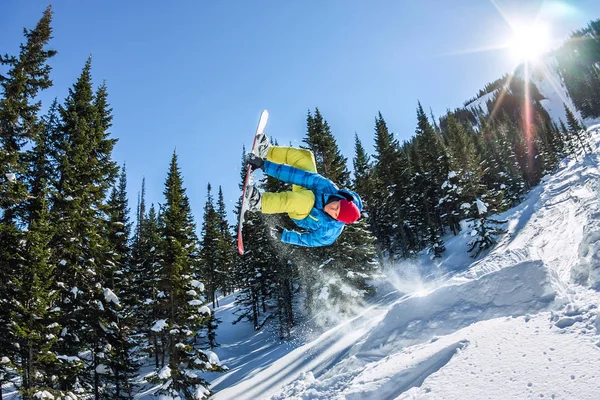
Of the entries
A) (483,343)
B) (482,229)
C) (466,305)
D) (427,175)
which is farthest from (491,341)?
(427,175)

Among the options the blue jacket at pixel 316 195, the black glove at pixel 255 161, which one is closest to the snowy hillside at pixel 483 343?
the blue jacket at pixel 316 195

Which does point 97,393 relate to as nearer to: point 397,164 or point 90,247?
point 90,247

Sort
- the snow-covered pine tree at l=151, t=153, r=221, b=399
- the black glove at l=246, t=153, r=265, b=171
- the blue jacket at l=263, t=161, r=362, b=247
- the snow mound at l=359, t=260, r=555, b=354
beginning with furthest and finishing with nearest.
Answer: the snow-covered pine tree at l=151, t=153, r=221, b=399 → the snow mound at l=359, t=260, r=555, b=354 → the black glove at l=246, t=153, r=265, b=171 → the blue jacket at l=263, t=161, r=362, b=247

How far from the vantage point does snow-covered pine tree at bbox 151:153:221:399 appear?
47.3 ft

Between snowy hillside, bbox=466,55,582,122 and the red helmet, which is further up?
snowy hillside, bbox=466,55,582,122

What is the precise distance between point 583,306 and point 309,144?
19566mm

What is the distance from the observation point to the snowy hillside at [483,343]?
14.4ft

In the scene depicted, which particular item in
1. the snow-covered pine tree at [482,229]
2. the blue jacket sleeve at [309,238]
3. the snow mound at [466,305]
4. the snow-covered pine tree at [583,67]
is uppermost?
the snow-covered pine tree at [583,67]

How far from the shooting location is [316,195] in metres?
6.46

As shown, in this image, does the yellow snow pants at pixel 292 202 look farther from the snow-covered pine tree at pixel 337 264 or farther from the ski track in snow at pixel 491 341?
the snow-covered pine tree at pixel 337 264

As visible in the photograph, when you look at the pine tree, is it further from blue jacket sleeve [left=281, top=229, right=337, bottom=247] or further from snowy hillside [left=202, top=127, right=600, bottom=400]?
blue jacket sleeve [left=281, top=229, right=337, bottom=247]

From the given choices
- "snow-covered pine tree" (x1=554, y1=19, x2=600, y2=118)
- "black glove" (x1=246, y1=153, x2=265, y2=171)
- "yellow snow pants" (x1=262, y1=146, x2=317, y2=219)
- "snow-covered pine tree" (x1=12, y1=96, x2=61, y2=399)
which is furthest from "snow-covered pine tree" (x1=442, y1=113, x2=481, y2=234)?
"snow-covered pine tree" (x1=554, y1=19, x2=600, y2=118)

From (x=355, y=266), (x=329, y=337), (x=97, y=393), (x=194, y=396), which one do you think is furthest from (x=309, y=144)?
(x=97, y=393)

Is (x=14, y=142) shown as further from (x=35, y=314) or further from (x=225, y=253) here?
(x=225, y=253)
